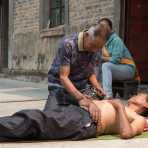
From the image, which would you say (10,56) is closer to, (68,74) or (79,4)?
(79,4)

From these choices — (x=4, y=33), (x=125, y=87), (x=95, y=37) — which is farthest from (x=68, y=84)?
(x=4, y=33)

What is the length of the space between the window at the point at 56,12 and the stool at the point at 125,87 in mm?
5812

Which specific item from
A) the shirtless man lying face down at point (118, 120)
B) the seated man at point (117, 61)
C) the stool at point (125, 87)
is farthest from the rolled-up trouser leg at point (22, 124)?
the stool at point (125, 87)

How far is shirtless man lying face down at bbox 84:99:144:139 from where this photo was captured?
5.53m

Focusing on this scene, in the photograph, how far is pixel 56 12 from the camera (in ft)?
54.5

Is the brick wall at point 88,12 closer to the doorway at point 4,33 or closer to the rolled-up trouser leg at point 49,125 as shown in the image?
the doorway at point 4,33

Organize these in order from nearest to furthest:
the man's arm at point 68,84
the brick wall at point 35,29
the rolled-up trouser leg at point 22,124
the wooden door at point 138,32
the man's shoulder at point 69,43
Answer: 1. the rolled-up trouser leg at point 22,124
2. the man's arm at point 68,84
3. the man's shoulder at point 69,43
4. the wooden door at point 138,32
5. the brick wall at point 35,29

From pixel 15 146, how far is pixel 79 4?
9.47 m

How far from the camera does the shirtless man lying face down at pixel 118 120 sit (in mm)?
5527

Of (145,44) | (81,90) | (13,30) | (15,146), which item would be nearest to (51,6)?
(13,30)

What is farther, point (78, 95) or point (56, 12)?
point (56, 12)

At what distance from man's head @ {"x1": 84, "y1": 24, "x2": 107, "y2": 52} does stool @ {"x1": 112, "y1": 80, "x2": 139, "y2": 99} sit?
4424 mm

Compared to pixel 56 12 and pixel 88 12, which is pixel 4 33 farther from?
pixel 88 12

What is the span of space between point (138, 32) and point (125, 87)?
3067mm
